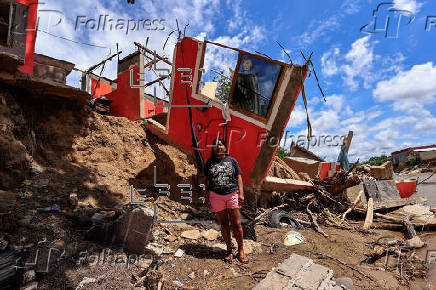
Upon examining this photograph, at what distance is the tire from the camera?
18.9 feet

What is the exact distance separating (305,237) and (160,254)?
132 inches

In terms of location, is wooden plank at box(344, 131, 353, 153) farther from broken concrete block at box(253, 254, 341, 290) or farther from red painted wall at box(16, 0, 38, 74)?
red painted wall at box(16, 0, 38, 74)

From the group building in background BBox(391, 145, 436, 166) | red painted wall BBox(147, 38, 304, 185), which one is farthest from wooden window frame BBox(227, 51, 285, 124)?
building in background BBox(391, 145, 436, 166)

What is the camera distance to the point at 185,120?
6.36 meters

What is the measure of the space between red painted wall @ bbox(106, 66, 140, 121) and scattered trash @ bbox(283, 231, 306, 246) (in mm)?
6165

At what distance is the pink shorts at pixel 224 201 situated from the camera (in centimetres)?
372

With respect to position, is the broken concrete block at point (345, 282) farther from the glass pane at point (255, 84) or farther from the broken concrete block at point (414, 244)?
the glass pane at point (255, 84)

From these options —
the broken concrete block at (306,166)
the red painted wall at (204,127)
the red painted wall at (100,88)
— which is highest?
the red painted wall at (100,88)

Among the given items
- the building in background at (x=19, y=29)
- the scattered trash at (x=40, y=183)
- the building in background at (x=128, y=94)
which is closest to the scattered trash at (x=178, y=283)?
the scattered trash at (x=40, y=183)

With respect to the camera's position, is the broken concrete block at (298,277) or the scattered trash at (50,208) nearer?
the broken concrete block at (298,277)

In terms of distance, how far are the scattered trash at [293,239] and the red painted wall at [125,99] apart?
6.16 m

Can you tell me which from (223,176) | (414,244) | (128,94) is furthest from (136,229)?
(128,94)

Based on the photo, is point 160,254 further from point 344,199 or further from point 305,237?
point 344,199

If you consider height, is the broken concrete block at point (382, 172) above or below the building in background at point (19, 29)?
below
